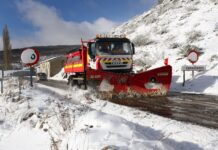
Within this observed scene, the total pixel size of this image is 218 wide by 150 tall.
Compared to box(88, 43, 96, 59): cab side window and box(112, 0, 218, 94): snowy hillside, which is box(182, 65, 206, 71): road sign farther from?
box(88, 43, 96, 59): cab side window

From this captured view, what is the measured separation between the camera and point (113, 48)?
14320mm

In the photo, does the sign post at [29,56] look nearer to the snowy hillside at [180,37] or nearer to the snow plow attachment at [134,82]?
the snow plow attachment at [134,82]

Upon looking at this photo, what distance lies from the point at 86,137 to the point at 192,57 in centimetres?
1367

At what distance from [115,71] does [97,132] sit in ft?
31.6

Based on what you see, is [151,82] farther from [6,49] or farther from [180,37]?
[6,49]

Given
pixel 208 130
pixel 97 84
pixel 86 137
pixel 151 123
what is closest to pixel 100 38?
pixel 97 84

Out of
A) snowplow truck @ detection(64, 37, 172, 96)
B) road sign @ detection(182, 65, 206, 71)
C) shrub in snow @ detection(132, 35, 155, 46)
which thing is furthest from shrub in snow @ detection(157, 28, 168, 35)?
snowplow truck @ detection(64, 37, 172, 96)

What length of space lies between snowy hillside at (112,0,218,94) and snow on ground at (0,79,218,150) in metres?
8.78

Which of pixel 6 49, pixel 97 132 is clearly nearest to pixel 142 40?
pixel 97 132

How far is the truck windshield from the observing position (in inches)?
556

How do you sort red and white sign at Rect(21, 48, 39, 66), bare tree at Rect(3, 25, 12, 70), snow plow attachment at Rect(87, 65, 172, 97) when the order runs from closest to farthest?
snow plow attachment at Rect(87, 65, 172, 97) → red and white sign at Rect(21, 48, 39, 66) → bare tree at Rect(3, 25, 12, 70)

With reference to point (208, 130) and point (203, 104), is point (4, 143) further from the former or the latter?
point (203, 104)

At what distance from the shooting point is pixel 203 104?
1039 centimetres

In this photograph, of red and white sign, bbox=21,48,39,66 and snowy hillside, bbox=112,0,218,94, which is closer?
red and white sign, bbox=21,48,39,66
